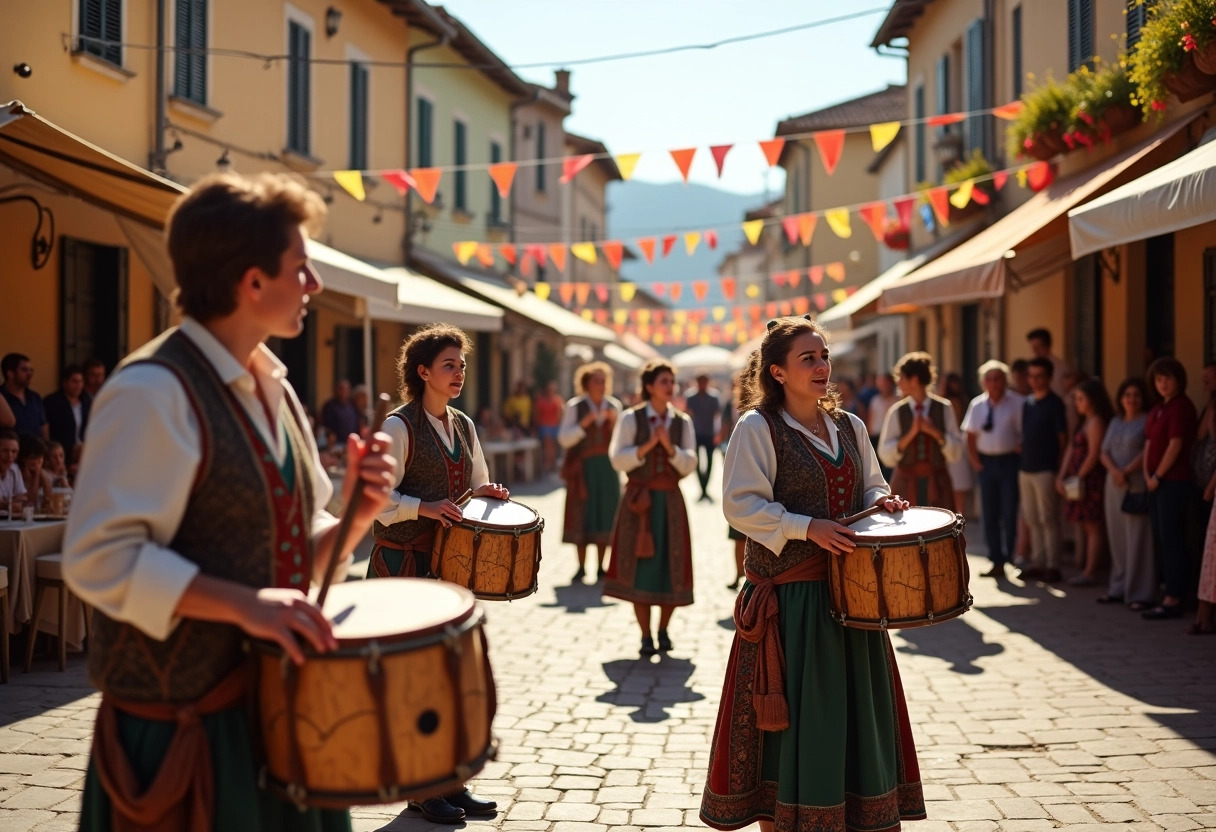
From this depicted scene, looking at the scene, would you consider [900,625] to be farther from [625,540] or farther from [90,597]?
[625,540]

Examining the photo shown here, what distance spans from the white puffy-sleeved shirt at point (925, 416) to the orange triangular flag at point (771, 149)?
380cm

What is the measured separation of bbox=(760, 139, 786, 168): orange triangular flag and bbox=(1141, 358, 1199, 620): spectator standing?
5.16 metres

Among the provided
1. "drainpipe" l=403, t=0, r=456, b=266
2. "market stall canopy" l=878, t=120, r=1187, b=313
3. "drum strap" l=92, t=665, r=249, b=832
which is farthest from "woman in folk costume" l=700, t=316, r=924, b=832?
"drainpipe" l=403, t=0, r=456, b=266

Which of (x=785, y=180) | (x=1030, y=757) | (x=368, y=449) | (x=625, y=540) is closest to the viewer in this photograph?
(x=368, y=449)

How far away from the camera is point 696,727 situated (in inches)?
245

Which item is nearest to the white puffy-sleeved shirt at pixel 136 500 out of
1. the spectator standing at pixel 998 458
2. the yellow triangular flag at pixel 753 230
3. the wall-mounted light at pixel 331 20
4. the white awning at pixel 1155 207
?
the white awning at pixel 1155 207

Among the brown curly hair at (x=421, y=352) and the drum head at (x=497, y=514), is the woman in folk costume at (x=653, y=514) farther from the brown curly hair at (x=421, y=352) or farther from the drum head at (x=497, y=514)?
the brown curly hair at (x=421, y=352)

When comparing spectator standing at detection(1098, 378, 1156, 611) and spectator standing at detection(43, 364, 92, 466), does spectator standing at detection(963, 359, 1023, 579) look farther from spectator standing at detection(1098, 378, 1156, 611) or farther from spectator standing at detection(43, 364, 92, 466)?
spectator standing at detection(43, 364, 92, 466)

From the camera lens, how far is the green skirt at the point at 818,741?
4.02m

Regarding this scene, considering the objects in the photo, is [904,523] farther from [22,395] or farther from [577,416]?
[577,416]

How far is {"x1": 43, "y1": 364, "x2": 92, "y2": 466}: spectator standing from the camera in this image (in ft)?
31.8

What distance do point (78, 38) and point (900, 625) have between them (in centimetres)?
982

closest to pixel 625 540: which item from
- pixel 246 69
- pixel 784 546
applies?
pixel 784 546

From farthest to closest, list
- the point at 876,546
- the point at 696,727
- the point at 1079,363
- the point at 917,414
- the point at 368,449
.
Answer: the point at 1079,363 → the point at 917,414 → the point at 696,727 → the point at 876,546 → the point at 368,449
